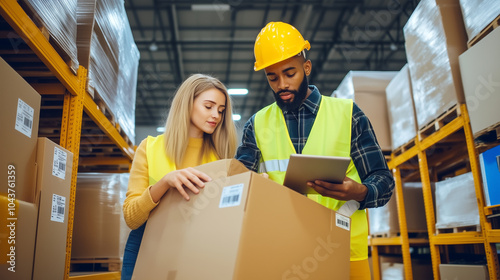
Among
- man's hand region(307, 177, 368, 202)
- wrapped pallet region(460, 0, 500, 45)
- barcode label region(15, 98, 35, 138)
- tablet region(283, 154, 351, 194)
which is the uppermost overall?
wrapped pallet region(460, 0, 500, 45)

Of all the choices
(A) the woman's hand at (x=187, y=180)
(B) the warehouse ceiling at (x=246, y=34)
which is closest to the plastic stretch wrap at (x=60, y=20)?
(A) the woman's hand at (x=187, y=180)

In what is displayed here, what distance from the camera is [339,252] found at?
1.53 meters

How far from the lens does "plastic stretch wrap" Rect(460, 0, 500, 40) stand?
315 cm

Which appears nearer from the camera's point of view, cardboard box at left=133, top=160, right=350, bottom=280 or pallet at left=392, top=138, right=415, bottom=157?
cardboard box at left=133, top=160, right=350, bottom=280

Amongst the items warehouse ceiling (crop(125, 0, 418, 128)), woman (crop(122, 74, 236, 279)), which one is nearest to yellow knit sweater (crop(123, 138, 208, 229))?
woman (crop(122, 74, 236, 279))

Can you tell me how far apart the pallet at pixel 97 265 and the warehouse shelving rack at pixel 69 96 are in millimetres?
74

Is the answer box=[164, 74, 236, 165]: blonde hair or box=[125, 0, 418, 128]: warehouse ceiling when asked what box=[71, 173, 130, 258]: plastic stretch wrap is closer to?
box=[164, 74, 236, 165]: blonde hair

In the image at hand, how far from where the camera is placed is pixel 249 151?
2197mm

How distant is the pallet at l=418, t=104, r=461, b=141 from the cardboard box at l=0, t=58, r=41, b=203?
360 cm

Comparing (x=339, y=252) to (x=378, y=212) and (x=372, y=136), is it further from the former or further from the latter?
(x=378, y=212)

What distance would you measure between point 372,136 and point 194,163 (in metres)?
0.96

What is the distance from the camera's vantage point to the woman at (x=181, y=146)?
70.8 inches

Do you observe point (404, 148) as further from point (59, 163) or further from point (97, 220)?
point (59, 163)

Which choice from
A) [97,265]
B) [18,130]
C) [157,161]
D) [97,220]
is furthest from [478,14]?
[97,265]
